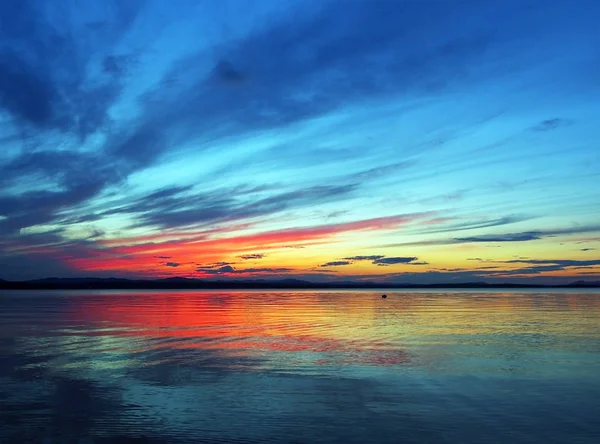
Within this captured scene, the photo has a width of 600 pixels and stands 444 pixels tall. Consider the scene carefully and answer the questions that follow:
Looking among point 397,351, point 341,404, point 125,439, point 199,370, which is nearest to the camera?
point 125,439

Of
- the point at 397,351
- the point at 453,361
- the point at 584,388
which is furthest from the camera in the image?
the point at 397,351

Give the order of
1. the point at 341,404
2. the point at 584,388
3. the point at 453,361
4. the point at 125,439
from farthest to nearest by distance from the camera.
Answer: the point at 453,361 → the point at 584,388 → the point at 341,404 → the point at 125,439

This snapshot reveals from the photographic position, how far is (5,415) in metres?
→ 14.3

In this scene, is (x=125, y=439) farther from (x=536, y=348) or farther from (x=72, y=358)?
(x=536, y=348)

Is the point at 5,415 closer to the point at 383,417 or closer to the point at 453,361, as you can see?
the point at 383,417

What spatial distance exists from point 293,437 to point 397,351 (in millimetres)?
14528

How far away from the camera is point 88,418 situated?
46.5 ft

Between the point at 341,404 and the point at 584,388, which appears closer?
the point at 341,404

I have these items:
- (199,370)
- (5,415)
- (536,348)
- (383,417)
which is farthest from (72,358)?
(536,348)

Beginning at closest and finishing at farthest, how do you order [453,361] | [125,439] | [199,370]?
1. [125,439]
2. [199,370]
3. [453,361]

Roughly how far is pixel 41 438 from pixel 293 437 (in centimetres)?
569

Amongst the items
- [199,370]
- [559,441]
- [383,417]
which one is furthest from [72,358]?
[559,441]

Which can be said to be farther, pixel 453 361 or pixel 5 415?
pixel 453 361

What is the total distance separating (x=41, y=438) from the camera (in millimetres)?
12344
